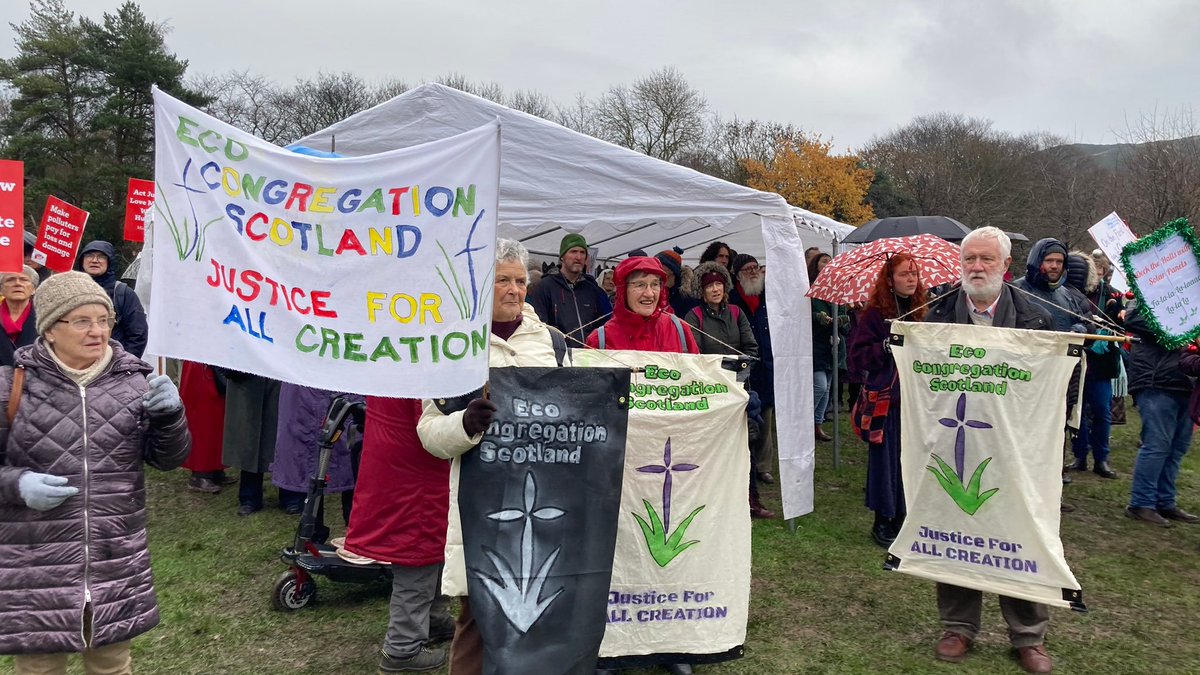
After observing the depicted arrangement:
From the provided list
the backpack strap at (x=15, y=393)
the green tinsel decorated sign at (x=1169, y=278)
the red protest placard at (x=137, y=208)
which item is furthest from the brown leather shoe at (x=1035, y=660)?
the red protest placard at (x=137, y=208)

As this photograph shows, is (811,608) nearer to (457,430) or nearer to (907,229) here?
(457,430)

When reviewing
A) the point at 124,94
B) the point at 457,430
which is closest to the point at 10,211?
the point at 457,430

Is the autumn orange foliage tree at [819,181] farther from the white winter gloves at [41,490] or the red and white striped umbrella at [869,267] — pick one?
the white winter gloves at [41,490]

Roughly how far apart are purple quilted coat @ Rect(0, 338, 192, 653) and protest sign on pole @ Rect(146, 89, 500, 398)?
33 centimetres

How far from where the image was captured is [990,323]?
3.65 m

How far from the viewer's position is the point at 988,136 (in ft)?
131

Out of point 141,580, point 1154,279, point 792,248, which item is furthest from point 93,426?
point 1154,279

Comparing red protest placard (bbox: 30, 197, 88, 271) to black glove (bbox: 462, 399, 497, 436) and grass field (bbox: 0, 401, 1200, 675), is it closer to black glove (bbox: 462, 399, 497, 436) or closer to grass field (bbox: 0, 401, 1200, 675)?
grass field (bbox: 0, 401, 1200, 675)

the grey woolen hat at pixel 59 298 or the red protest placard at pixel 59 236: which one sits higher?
the red protest placard at pixel 59 236

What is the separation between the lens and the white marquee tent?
18.0 ft

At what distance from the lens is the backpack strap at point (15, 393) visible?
2500 mm

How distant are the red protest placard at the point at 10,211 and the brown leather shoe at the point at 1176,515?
8207 mm

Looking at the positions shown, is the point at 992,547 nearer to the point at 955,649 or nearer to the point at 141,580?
the point at 955,649

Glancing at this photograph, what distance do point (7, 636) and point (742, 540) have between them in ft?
8.50
